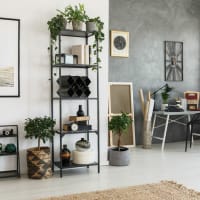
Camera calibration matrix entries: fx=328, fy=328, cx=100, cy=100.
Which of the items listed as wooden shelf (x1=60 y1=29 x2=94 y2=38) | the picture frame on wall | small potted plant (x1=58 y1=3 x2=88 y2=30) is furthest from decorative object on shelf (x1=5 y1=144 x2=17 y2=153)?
the picture frame on wall

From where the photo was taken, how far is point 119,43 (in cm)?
632

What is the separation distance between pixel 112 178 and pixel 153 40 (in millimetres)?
3514

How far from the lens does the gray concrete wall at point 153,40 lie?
6.40 metres

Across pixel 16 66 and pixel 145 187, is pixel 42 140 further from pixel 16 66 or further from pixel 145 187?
pixel 145 187

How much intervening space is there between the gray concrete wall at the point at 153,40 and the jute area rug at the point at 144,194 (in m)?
2.99

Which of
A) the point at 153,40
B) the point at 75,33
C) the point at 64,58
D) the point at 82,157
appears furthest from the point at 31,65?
the point at 153,40

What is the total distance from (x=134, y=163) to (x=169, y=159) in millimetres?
645

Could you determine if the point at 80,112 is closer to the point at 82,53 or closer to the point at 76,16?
the point at 82,53

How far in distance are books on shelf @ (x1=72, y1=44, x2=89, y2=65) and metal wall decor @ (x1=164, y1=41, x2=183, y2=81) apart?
2833mm

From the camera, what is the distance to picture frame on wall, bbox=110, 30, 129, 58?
20.5ft

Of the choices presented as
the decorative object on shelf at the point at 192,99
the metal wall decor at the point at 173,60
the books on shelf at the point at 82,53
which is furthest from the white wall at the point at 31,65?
the decorative object on shelf at the point at 192,99

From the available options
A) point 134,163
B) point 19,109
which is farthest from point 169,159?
point 19,109

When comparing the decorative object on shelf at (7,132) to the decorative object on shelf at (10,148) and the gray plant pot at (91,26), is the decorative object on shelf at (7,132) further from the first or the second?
the gray plant pot at (91,26)

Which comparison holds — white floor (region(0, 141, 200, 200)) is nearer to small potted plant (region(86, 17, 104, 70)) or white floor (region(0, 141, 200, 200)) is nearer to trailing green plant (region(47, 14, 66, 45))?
small potted plant (region(86, 17, 104, 70))
